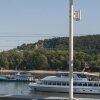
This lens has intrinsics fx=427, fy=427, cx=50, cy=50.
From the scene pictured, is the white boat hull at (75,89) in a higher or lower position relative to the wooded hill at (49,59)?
lower

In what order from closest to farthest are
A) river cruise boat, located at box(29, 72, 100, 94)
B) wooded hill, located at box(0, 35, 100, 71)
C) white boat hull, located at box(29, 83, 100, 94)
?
white boat hull, located at box(29, 83, 100, 94) → river cruise boat, located at box(29, 72, 100, 94) → wooded hill, located at box(0, 35, 100, 71)

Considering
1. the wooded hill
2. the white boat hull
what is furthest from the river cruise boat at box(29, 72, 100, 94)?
the wooded hill

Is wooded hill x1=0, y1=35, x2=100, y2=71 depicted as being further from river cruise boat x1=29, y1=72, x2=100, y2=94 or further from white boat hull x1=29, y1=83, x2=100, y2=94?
white boat hull x1=29, y1=83, x2=100, y2=94

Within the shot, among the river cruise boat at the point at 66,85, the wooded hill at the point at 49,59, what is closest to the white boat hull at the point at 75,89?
the river cruise boat at the point at 66,85

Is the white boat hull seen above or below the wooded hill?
below

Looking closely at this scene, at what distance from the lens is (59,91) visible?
55469 millimetres

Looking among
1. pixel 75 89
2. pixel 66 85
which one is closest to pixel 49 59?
→ pixel 66 85

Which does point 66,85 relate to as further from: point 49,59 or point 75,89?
point 49,59

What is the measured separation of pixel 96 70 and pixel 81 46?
72.9 ft

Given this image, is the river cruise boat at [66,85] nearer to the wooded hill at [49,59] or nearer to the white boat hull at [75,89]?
the white boat hull at [75,89]

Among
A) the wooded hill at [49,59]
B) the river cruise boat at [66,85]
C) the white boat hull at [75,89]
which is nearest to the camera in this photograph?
the white boat hull at [75,89]

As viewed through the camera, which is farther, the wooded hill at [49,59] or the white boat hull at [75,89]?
the wooded hill at [49,59]

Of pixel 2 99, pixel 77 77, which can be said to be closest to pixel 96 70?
pixel 77 77

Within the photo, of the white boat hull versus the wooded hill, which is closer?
the white boat hull
